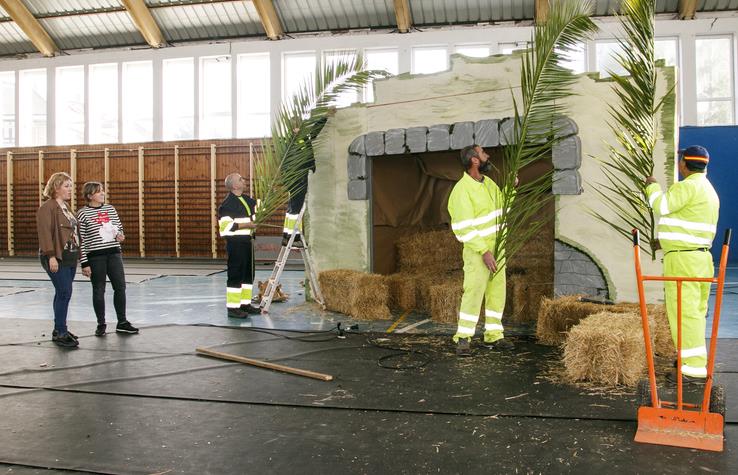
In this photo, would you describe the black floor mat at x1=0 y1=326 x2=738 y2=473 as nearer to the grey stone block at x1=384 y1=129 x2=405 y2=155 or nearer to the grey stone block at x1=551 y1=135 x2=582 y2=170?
the grey stone block at x1=551 y1=135 x2=582 y2=170

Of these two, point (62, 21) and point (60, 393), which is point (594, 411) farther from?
point (62, 21)

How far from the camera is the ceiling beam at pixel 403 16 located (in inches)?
552

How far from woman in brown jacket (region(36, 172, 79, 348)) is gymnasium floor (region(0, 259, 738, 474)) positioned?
286 mm

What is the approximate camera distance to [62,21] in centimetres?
1638

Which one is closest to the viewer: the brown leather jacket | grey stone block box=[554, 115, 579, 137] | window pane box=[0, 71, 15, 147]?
Result: the brown leather jacket

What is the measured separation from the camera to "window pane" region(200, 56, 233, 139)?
15.8 meters

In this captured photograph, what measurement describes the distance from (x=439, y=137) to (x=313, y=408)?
13.2 ft

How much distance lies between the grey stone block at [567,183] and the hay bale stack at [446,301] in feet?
4.64

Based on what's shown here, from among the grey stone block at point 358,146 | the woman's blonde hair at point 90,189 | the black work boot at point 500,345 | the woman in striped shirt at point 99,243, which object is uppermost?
the grey stone block at point 358,146

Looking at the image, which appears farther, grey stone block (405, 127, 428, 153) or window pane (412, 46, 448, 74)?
window pane (412, 46, 448, 74)

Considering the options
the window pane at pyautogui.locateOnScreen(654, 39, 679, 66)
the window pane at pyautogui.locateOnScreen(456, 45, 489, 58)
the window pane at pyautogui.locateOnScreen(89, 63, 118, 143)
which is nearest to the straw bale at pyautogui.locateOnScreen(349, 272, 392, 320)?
the window pane at pyautogui.locateOnScreen(456, 45, 489, 58)

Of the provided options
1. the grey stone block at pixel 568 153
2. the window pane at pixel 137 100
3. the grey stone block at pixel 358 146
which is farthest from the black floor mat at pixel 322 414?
the window pane at pixel 137 100

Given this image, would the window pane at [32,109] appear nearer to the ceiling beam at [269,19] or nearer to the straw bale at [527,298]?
the ceiling beam at [269,19]

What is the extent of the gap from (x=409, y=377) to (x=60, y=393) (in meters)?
2.35
